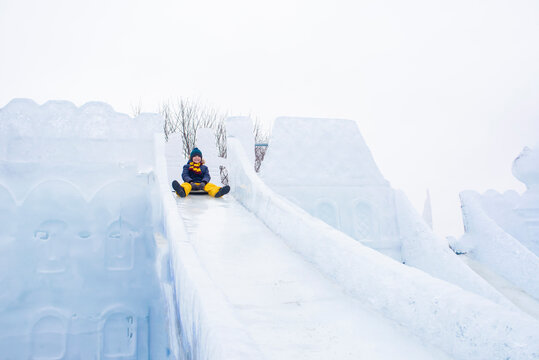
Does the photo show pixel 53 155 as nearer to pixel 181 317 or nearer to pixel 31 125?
pixel 31 125

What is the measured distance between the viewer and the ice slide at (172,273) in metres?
2.02

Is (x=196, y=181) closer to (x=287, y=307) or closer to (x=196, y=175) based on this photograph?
(x=196, y=175)

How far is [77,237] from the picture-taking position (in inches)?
226

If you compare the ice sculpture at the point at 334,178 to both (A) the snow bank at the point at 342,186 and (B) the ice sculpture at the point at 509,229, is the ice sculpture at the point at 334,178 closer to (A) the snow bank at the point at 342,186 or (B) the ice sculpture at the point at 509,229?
(A) the snow bank at the point at 342,186

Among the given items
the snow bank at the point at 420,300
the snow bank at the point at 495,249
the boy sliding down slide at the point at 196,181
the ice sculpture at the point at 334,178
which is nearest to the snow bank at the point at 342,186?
the ice sculpture at the point at 334,178

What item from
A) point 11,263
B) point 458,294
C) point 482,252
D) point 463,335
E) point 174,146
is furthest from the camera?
point 174,146

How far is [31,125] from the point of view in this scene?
238 inches

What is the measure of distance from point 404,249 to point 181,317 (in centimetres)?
591

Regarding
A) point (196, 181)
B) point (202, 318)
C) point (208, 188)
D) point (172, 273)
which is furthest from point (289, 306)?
point (196, 181)

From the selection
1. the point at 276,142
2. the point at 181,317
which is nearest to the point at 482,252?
the point at 276,142

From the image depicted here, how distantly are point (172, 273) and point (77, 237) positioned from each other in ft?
10.8

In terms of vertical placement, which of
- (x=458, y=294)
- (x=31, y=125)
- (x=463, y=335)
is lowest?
(x=463, y=335)

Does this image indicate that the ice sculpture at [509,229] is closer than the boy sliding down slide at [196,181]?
No

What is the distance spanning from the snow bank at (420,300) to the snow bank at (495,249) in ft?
16.0
